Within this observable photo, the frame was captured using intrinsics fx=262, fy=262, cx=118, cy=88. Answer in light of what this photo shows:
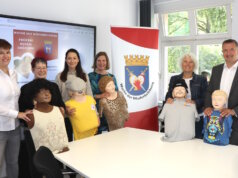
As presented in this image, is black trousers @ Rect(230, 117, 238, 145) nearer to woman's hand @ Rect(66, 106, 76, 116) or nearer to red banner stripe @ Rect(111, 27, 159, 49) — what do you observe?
woman's hand @ Rect(66, 106, 76, 116)

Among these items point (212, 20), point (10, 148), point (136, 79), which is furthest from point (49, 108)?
point (212, 20)

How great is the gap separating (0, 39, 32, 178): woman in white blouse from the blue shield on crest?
68.4 inches

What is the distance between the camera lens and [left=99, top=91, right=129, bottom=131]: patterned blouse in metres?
2.87

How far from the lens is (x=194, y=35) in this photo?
4.93 m

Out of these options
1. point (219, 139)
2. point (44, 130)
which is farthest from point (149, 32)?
point (44, 130)

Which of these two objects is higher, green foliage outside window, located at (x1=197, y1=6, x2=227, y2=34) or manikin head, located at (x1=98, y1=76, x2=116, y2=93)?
green foliage outside window, located at (x1=197, y1=6, x2=227, y2=34)

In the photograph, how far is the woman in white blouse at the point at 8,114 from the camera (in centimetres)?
238

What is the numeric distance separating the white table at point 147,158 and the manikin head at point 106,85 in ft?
1.86

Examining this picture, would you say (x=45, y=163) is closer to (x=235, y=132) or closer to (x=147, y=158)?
(x=147, y=158)

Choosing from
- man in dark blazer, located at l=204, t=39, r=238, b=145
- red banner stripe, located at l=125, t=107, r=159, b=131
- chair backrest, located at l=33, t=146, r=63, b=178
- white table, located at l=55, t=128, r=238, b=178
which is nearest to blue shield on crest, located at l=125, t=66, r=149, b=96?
red banner stripe, located at l=125, t=107, r=159, b=131

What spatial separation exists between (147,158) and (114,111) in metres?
1.00

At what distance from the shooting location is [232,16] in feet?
13.5

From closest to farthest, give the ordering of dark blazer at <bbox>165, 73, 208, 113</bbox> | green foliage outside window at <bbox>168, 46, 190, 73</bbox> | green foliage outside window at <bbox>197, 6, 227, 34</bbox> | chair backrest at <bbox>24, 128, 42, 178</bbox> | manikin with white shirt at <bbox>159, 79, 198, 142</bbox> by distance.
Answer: chair backrest at <bbox>24, 128, 42, 178</bbox>, manikin with white shirt at <bbox>159, 79, 198, 142</bbox>, dark blazer at <bbox>165, 73, 208, 113</bbox>, green foliage outside window at <bbox>197, 6, 227, 34</bbox>, green foliage outside window at <bbox>168, 46, 190, 73</bbox>

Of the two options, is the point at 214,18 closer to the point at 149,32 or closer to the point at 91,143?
the point at 149,32
